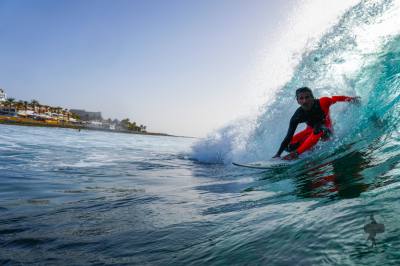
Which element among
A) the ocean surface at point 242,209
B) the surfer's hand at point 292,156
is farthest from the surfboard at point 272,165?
the ocean surface at point 242,209

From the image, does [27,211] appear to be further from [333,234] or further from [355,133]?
[355,133]

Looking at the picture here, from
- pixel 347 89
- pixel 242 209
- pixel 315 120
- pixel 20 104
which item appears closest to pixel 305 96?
pixel 315 120

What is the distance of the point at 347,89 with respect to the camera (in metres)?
9.91

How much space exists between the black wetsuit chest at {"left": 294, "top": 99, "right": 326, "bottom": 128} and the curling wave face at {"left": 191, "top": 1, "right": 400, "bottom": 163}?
1.95 ft

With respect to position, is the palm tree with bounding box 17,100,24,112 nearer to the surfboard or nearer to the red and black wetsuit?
the surfboard

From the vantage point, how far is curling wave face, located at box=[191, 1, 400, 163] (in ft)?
23.4

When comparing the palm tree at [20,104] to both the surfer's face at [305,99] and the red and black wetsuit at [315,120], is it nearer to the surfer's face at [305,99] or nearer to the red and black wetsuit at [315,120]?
the red and black wetsuit at [315,120]

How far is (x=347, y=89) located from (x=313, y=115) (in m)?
3.10

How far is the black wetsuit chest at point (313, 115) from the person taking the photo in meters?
7.49

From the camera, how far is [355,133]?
7391 millimetres

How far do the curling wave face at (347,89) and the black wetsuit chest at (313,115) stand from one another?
1.95ft

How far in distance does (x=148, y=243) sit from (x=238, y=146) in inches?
403

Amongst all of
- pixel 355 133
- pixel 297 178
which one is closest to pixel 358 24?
pixel 355 133

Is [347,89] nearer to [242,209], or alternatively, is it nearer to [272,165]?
[272,165]
